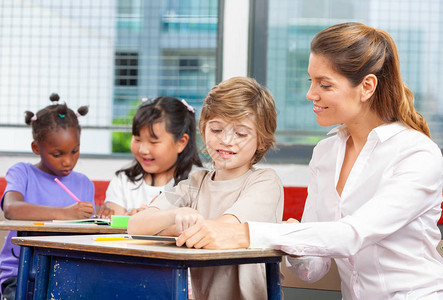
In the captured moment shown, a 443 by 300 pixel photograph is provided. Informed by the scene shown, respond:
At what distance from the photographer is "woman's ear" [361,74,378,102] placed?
148cm

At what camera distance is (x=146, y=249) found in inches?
43.1

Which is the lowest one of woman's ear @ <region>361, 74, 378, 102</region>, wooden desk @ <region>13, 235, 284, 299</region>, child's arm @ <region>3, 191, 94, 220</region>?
child's arm @ <region>3, 191, 94, 220</region>

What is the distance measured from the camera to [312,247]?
3.98 ft

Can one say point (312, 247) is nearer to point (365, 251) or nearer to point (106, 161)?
point (365, 251)

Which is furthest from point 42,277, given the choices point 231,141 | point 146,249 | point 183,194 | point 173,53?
→ point 173,53

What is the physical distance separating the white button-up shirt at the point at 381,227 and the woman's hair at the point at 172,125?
Answer: 3.66 ft

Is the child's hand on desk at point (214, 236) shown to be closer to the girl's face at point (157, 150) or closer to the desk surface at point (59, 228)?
the desk surface at point (59, 228)

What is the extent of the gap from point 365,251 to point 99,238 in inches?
24.1

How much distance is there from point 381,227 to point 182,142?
149 centimetres

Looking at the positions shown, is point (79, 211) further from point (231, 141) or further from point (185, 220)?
point (185, 220)

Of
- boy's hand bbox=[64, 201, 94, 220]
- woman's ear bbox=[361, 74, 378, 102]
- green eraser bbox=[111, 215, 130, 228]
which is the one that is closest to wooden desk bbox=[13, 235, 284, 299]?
woman's ear bbox=[361, 74, 378, 102]

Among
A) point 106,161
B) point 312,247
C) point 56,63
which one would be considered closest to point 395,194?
point 312,247

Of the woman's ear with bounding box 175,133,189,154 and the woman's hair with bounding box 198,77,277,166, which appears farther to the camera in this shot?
the woman's ear with bounding box 175,133,189,154

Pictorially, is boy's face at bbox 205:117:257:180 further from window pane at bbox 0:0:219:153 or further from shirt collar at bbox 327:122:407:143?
window pane at bbox 0:0:219:153
